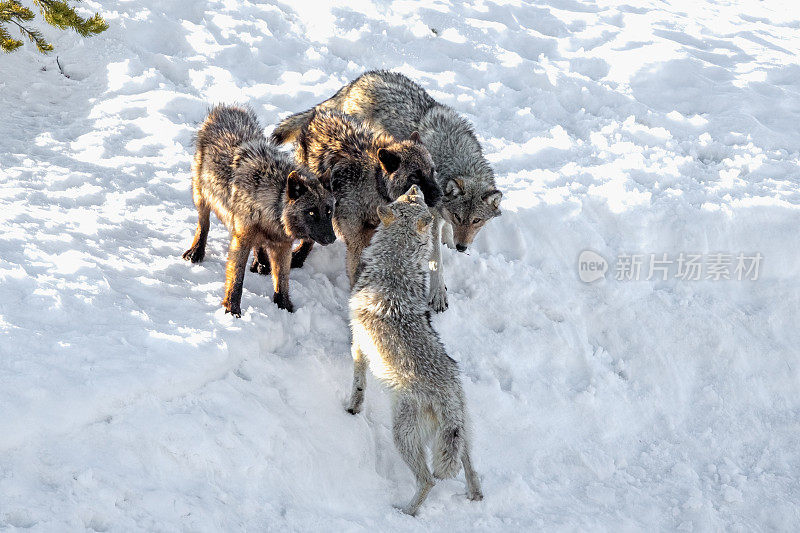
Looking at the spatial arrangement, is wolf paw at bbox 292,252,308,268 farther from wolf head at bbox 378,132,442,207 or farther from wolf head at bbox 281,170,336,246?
wolf head at bbox 378,132,442,207

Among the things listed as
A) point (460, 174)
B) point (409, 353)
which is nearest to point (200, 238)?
point (409, 353)

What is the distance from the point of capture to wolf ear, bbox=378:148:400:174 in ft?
23.7

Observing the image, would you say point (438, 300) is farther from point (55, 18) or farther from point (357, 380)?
point (55, 18)

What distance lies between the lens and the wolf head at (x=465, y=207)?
311 inches

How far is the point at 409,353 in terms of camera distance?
5625mm

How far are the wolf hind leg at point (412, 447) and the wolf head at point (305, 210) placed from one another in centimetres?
198

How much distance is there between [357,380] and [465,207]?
278 cm

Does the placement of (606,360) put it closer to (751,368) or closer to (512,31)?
(751,368)

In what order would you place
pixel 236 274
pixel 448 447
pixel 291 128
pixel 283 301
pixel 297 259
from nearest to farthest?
1. pixel 448 447
2. pixel 236 274
3. pixel 283 301
4. pixel 297 259
5. pixel 291 128

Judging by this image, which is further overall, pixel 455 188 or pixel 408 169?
pixel 455 188

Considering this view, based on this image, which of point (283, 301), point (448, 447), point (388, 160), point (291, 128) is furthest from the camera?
point (291, 128)

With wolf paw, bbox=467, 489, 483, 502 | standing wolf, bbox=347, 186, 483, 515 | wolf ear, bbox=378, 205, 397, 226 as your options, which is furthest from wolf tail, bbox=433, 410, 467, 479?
wolf ear, bbox=378, 205, 397, 226

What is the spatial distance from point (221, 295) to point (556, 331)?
3788mm

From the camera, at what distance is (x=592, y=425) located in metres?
6.86
